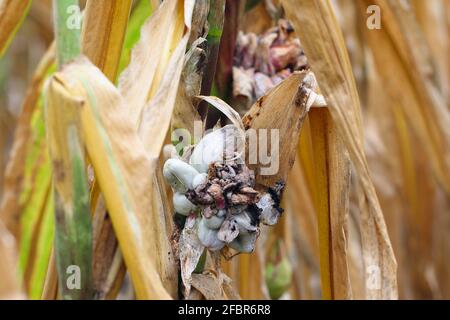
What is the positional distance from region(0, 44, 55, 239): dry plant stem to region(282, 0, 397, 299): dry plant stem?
568 mm

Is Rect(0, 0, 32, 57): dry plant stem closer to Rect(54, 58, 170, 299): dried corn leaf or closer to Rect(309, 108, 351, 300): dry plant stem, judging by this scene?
Rect(54, 58, 170, 299): dried corn leaf

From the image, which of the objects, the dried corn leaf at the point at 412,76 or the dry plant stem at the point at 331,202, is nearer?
the dry plant stem at the point at 331,202

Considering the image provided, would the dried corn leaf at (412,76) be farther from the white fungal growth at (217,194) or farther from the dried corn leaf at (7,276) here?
the dried corn leaf at (7,276)

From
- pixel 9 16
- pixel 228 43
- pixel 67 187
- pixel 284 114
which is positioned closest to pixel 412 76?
pixel 228 43

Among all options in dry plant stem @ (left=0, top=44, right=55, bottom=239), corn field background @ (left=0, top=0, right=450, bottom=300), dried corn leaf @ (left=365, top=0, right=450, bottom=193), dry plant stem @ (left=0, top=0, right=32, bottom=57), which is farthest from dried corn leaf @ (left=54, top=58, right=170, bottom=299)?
dried corn leaf @ (left=365, top=0, right=450, bottom=193)

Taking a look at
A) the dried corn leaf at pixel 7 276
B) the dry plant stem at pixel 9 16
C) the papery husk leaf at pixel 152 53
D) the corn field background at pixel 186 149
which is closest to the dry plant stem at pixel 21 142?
the corn field background at pixel 186 149

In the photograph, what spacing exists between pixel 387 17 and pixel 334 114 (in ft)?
1.89

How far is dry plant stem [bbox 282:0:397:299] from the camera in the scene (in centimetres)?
63

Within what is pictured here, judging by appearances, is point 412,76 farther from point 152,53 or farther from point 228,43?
point 152,53

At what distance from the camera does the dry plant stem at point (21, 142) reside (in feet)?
3.58

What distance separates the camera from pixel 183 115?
677 mm

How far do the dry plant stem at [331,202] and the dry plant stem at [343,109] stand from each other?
4cm
